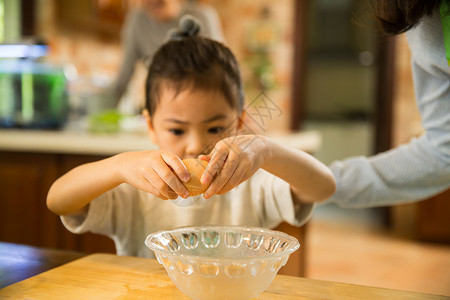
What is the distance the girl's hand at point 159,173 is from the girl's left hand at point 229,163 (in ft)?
0.12

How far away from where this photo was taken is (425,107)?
→ 1046 mm

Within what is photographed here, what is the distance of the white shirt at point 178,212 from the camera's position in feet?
3.50

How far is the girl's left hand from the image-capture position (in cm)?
65

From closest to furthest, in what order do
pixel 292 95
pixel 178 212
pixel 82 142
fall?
pixel 178 212, pixel 82 142, pixel 292 95

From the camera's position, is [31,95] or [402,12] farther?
[31,95]

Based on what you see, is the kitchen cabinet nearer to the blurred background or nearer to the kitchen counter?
the blurred background

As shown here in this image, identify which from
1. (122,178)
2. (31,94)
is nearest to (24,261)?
(122,178)

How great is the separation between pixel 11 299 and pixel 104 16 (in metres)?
2.80

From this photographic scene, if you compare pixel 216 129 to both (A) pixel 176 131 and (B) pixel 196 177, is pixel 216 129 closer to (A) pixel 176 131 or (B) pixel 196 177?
(A) pixel 176 131

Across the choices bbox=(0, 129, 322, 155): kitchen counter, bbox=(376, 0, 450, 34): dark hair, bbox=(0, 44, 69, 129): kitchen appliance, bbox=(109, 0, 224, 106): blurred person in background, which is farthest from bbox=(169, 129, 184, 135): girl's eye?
bbox=(109, 0, 224, 106): blurred person in background

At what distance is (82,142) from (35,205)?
0.37 meters

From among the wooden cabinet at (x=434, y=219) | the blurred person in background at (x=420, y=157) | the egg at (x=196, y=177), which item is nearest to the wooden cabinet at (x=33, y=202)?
the blurred person in background at (x=420, y=157)

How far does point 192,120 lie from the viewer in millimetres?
978

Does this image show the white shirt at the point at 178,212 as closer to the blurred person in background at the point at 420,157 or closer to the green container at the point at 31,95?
the blurred person in background at the point at 420,157
